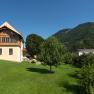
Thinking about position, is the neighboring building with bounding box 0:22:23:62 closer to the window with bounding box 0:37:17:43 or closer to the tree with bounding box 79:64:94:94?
the window with bounding box 0:37:17:43

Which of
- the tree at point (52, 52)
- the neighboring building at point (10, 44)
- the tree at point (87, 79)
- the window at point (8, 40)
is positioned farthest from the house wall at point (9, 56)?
the tree at point (87, 79)

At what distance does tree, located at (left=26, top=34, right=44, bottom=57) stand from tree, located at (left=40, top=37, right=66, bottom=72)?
49961 millimetres

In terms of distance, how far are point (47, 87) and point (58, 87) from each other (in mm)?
1890

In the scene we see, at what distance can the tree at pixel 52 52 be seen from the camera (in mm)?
58188

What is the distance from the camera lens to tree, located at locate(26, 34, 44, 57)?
11144 cm

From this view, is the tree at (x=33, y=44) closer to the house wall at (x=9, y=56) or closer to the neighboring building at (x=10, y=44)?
the neighboring building at (x=10, y=44)

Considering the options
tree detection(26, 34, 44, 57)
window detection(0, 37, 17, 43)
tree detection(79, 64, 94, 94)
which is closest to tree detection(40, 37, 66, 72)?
window detection(0, 37, 17, 43)

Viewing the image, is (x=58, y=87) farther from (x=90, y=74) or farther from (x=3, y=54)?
(x=3, y=54)

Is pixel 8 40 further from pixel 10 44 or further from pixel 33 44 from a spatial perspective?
pixel 33 44

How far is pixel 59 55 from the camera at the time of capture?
58344 millimetres

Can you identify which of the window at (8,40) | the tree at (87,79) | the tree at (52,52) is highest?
the window at (8,40)

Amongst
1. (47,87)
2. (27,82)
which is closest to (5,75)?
(27,82)

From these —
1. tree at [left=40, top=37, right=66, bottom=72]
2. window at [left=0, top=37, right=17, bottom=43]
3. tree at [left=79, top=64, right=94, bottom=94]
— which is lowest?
tree at [left=79, top=64, right=94, bottom=94]

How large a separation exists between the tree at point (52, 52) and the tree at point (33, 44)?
164ft
